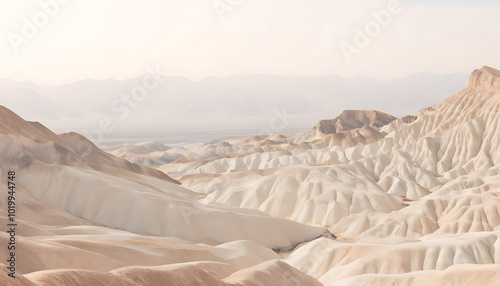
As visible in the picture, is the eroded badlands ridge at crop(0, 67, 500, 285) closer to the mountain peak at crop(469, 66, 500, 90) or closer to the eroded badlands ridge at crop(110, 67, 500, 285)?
the eroded badlands ridge at crop(110, 67, 500, 285)

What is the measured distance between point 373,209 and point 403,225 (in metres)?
17.7

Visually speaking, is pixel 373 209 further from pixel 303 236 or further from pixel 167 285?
pixel 167 285

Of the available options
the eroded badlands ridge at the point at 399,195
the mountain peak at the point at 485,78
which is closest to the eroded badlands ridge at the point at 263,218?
the eroded badlands ridge at the point at 399,195

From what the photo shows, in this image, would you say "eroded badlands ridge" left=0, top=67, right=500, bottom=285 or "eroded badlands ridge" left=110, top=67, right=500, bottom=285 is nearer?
"eroded badlands ridge" left=0, top=67, right=500, bottom=285

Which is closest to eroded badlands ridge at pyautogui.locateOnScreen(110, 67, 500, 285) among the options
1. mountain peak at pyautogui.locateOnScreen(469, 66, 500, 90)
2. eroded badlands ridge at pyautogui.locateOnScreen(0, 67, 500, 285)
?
eroded badlands ridge at pyautogui.locateOnScreen(0, 67, 500, 285)

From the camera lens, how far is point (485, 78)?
183500 mm

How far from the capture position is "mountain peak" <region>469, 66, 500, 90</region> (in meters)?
179

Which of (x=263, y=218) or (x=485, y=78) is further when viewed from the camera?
(x=485, y=78)

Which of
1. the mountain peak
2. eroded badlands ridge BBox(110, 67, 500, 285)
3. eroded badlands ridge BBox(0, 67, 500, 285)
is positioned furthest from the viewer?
the mountain peak

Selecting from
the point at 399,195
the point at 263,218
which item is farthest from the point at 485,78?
the point at 263,218

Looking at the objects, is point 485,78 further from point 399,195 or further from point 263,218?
point 263,218

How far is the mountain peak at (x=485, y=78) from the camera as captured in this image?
179125 millimetres

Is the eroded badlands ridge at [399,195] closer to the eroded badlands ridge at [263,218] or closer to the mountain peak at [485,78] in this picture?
the eroded badlands ridge at [263,218]

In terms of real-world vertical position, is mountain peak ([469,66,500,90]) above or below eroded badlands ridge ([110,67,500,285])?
above
